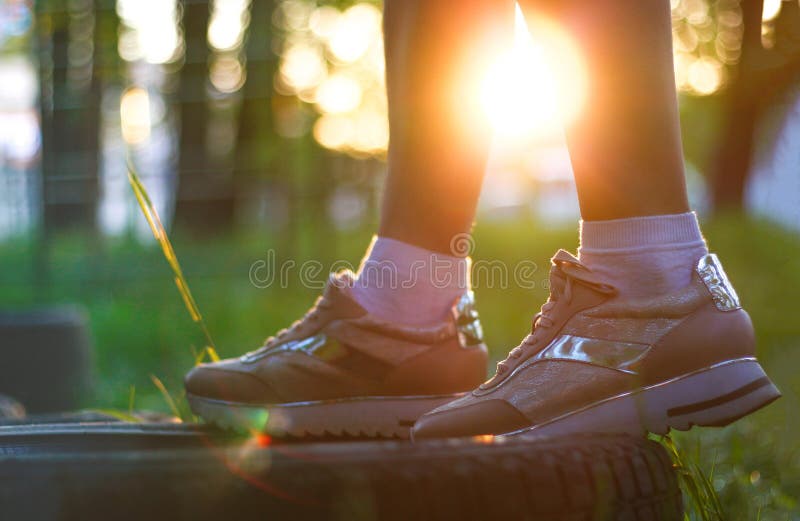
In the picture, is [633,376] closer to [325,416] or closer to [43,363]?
[325,416]

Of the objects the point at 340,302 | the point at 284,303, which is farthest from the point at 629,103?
the point at 284,303

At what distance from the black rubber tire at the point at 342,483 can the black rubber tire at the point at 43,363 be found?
208 cm

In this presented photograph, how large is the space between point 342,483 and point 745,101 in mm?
10268

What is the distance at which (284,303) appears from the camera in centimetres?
527

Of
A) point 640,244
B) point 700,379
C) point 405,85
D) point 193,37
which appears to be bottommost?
point 700,379

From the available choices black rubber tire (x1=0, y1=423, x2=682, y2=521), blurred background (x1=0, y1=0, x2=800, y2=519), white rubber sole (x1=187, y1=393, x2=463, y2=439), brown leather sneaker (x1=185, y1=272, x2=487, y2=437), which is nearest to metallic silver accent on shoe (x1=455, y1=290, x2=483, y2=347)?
brown leather sneaker (x1=185, y1=272, x2=487, y2=437)

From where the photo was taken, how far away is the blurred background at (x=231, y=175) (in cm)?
483

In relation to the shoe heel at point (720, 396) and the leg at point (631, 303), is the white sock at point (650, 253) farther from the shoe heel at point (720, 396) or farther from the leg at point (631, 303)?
the shoe heel at point (720, 396)

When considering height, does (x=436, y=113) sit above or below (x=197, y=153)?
above

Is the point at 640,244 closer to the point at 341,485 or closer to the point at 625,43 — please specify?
the point at 625,43

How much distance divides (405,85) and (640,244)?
1.69ft

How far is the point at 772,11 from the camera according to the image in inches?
254

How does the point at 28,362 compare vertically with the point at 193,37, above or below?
below

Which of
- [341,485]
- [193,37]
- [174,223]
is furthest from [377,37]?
[341,485]
